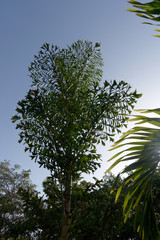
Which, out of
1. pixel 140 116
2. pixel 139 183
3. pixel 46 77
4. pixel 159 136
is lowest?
pixel 139 183

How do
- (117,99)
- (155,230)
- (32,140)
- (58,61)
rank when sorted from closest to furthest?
1. (155,230)
2. (32,140)
3. (117,99)
4. (58,61)

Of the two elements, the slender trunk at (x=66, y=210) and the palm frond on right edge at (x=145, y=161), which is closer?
the palm frond on right edge at (x=145, y=161)

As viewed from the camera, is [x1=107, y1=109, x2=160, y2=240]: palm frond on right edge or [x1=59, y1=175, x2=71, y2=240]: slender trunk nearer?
[x1=107, y1=109, x2=160, y2=240]: palm frond on right edge

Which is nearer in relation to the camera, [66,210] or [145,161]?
[145,161]

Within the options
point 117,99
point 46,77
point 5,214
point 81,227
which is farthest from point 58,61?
point 5,214

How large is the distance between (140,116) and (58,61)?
5.54 metres

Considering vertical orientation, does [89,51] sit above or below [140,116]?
above

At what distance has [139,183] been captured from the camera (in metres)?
2.04

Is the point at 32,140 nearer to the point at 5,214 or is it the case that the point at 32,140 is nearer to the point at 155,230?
the point at 155,230

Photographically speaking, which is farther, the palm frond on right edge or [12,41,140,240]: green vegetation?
[12,41,140,240]: green vegetation

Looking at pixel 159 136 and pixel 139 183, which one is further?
pixel 139 183

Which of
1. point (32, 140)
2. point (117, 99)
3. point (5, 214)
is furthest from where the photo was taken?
point (5, 214)

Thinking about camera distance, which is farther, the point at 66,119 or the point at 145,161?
the point at 66,119

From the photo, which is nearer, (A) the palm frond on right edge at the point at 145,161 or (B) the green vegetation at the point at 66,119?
(A) the palm frond on right edge at the point at 145,161
